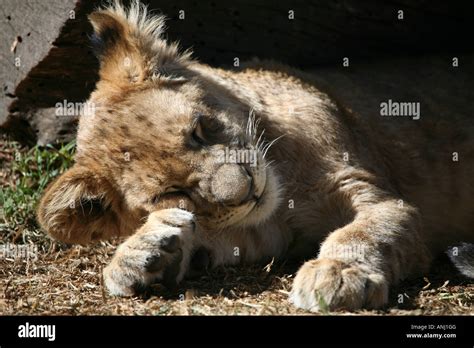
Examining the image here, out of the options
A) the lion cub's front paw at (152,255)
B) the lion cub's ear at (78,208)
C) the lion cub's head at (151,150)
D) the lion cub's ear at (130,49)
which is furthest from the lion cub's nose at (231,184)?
the lion cub's ear at (130,49)

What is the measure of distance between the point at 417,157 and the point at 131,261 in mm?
1979

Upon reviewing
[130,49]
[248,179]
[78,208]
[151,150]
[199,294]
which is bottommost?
[199,294]

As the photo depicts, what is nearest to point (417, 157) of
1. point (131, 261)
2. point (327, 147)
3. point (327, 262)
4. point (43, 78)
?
point (327, 147)

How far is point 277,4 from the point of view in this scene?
5199mm

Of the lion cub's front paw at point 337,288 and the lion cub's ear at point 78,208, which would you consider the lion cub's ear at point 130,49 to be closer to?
the lion cub's ear at point 78,208

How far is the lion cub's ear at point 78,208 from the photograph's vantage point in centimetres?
391

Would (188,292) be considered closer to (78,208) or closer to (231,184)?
(231,184)

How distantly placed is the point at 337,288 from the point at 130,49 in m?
1.76

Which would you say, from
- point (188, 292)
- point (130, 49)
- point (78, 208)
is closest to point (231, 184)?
point (188, 292)

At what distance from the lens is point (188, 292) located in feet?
12.0

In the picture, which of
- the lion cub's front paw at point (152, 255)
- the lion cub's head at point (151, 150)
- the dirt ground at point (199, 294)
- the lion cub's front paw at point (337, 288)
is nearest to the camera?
the lion cub's front paw at point (337, 288)

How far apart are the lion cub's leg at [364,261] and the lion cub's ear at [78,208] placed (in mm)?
1153

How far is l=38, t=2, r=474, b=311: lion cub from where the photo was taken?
3609 millimetres
